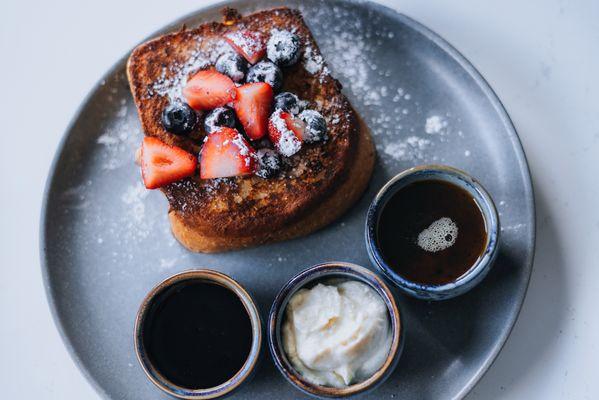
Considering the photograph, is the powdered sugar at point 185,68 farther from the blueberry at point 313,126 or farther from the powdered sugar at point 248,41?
the blueberry at point 313,126

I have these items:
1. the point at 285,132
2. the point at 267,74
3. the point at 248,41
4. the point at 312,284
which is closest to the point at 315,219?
the point at 312,284

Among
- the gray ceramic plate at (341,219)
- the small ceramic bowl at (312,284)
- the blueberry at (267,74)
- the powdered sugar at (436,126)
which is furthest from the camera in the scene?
the powdered sugar at (436,126)

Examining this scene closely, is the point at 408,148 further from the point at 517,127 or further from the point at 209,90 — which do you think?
the point at 209,90

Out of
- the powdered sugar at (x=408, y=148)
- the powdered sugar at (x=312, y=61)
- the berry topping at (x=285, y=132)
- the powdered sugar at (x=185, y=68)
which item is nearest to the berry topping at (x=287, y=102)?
the berry topping at (x=285, y=132)

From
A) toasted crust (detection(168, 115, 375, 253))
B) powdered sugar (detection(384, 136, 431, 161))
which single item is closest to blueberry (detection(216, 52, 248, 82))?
toasted crust (detection(168, 115, 375, 253))

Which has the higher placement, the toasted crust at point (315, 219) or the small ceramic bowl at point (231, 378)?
the toasted crust at point (315, 219)
